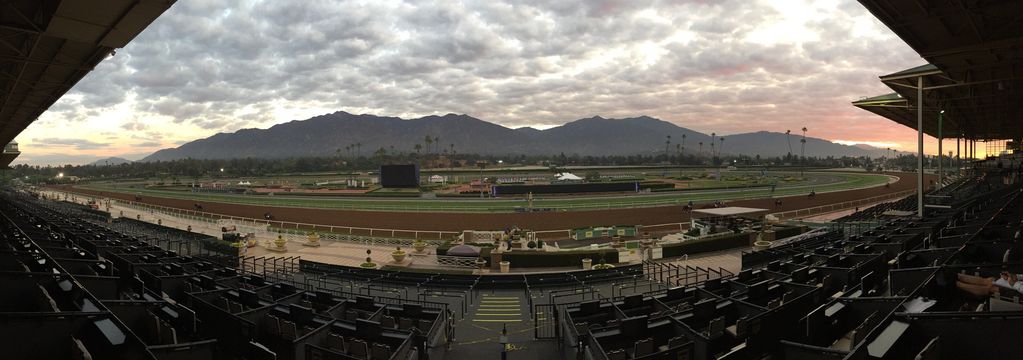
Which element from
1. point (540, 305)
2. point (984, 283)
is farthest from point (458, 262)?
point (984, 283)

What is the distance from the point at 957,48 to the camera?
15445mm

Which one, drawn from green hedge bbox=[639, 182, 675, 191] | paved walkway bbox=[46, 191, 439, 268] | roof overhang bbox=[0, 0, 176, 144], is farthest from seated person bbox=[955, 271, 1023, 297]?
green hedge bbox=[639, 182, 675, 191]

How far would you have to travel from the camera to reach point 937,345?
406cm

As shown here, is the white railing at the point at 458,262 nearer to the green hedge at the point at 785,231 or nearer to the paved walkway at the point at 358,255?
the paved walkway at the point at 358,255

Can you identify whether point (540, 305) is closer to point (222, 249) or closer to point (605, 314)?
point (605, 314)

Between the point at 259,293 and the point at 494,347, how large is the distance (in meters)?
5.45

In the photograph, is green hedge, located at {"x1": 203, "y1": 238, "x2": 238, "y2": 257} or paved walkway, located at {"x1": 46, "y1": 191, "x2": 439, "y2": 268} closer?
green hedge, located at {"x1": 203, "y1": 238, "x2": 238, "y2": 257}

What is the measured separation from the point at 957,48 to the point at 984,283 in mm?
14196

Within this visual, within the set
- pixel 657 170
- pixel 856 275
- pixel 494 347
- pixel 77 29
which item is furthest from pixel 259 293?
pixel 657 170

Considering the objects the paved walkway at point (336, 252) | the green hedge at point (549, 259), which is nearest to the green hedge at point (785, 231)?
the green hedge at point (549, 259)

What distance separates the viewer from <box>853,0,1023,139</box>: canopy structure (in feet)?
41.7

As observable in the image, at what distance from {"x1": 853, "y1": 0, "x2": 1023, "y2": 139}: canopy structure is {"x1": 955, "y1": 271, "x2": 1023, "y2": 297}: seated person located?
9084 millimetres

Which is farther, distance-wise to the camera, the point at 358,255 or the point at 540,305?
the point at 358,255

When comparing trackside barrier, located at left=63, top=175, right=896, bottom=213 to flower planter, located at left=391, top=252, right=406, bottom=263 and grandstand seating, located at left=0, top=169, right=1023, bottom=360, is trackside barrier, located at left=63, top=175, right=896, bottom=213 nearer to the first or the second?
flower planter, located at left=391, top=252, right=406, bottom=263
